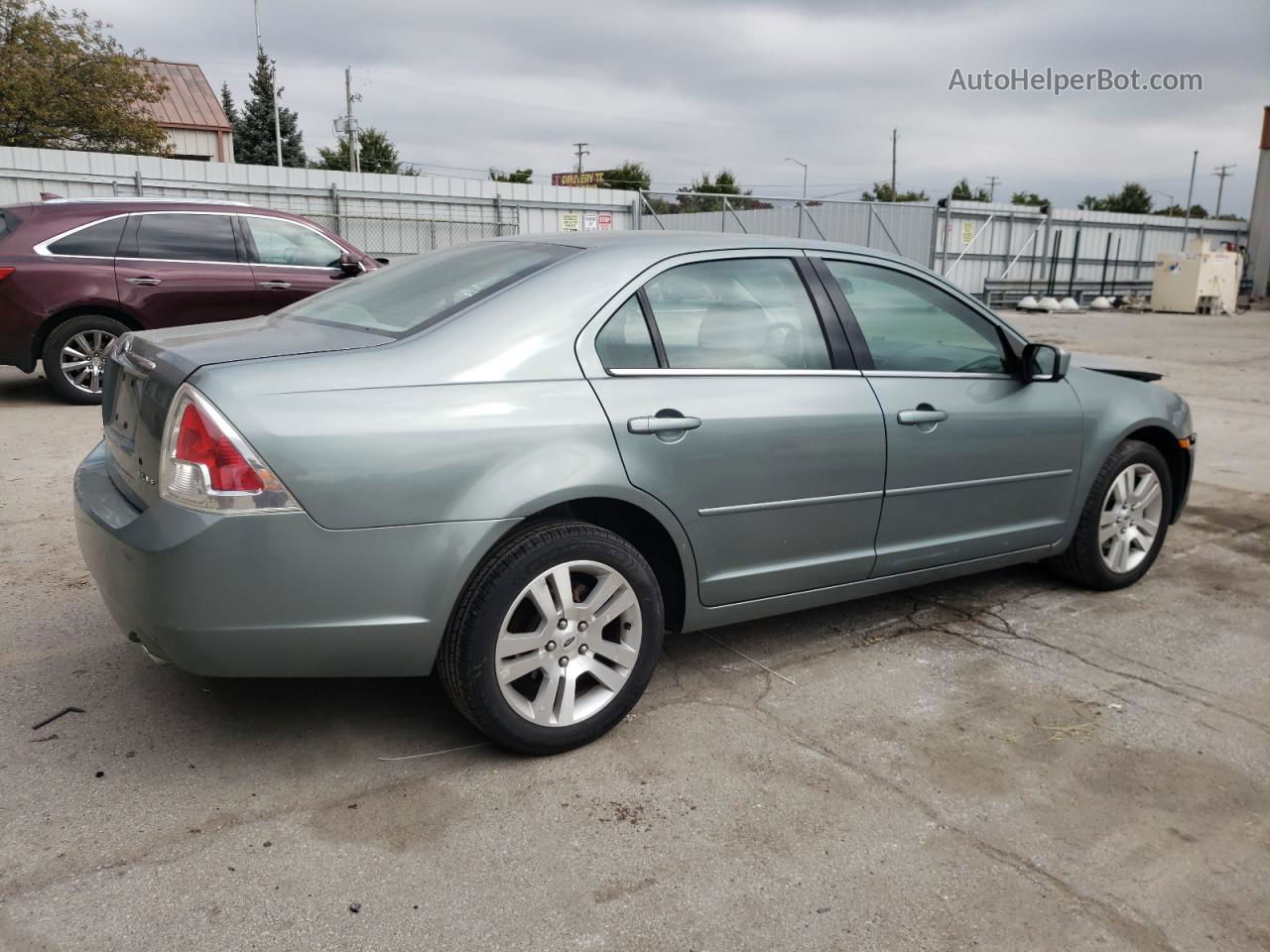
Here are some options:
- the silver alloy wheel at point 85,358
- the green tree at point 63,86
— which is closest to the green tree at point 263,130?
the green tree at point 63,86

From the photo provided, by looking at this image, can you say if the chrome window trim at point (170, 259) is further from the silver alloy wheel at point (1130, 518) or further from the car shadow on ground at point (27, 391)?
the silver alloy wheel at point (1130, 518)

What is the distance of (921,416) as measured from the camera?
378 cm

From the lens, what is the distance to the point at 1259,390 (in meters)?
11.7

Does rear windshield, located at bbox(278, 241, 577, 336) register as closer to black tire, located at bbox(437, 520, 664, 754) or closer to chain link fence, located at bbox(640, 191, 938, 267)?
black tire, located at bbox(437, 520, 664, 754)

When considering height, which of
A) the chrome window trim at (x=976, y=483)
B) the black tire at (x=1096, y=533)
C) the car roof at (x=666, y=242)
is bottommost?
the black tire at (x=1096, y=533)

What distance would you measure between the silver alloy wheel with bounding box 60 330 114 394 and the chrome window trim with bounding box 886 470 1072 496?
7.02 metres

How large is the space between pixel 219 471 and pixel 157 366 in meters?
0.51

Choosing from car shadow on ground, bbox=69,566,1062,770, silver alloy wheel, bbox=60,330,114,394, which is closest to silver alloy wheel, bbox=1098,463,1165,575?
car shadow on ground, bbox=69,566,1062,770

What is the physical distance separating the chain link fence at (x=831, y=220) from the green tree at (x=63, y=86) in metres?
17.2

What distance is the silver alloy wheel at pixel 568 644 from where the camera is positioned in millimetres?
2963

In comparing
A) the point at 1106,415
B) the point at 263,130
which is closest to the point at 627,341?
the point at 1106,415

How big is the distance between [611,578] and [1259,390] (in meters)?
11.1

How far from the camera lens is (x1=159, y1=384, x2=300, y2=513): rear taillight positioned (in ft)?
8.55

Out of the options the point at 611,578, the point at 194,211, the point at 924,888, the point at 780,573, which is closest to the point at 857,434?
the point at 780,573
